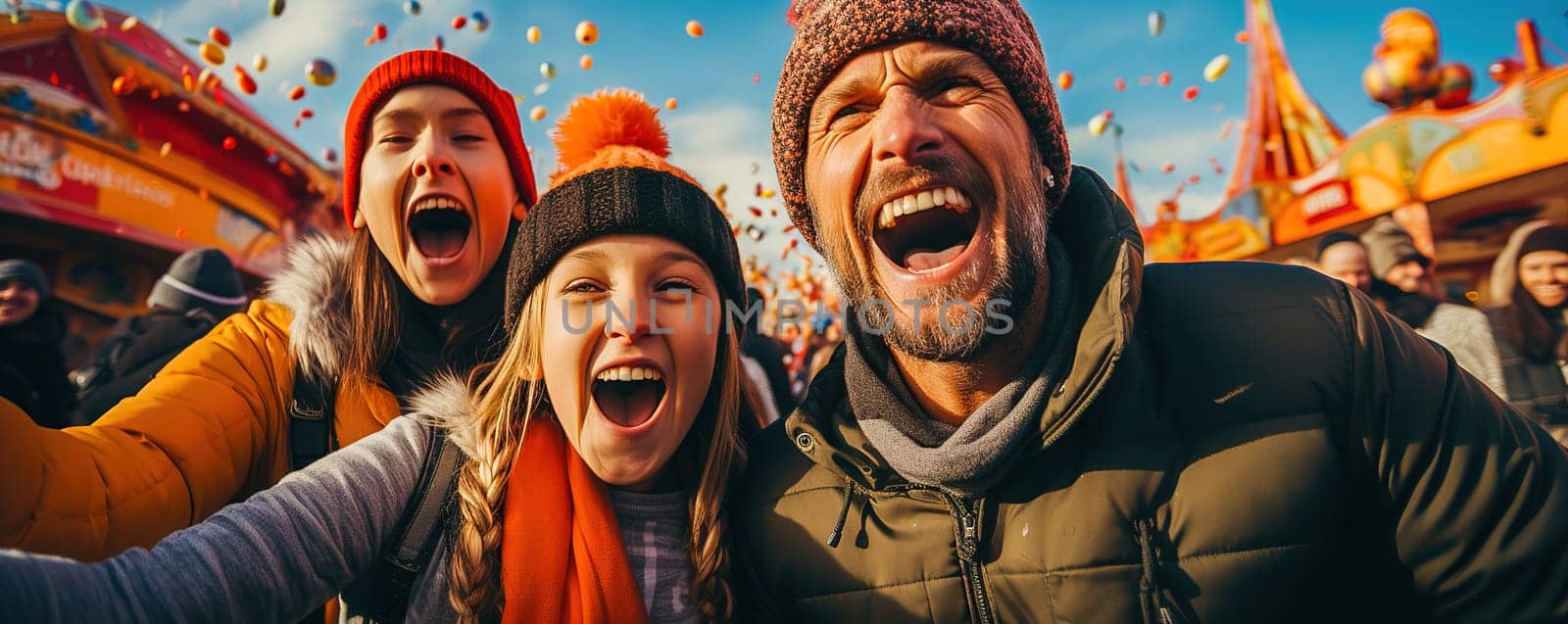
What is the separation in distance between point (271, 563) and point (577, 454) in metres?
0.72

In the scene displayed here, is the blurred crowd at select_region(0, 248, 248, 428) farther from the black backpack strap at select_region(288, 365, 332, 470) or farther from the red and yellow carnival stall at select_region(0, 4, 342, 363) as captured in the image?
the red and yellow carnival stall at select_region(0, 4, 342, 363)

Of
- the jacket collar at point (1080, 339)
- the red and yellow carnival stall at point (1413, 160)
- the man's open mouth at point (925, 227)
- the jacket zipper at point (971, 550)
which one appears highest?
the red and yellow carnival stall at point (1413, 160)

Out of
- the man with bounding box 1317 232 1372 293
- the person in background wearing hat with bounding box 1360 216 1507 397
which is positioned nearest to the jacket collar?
the person in background wearing hat with bounding box 1360 216 1507 397

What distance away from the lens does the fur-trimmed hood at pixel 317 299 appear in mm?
2230

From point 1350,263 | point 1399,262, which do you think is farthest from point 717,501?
point 1399,262

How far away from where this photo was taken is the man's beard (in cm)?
198

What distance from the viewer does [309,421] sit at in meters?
2.18

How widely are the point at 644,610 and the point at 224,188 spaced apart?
59.2ft

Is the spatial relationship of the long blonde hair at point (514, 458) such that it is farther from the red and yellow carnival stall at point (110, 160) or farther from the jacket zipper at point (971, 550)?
the red and yellow carnival stall at point (110, 160)

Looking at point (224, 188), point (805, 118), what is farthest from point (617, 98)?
point (224, 188)

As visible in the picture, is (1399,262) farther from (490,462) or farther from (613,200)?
(490,462)

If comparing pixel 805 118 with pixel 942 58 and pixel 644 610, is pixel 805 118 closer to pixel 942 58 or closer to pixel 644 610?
pixel 942 58

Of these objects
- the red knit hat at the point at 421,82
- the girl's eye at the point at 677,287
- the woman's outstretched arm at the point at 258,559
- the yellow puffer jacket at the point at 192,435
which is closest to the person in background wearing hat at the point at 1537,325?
the girl's eye at the point at 677,287

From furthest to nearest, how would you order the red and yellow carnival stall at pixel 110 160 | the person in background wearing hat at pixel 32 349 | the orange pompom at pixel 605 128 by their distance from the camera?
1. the red and yellow carnival stall at pixel 110 160
2. the person in background wearing hat at pixel 32 349
3. the orange pompom at pixel 605 128
